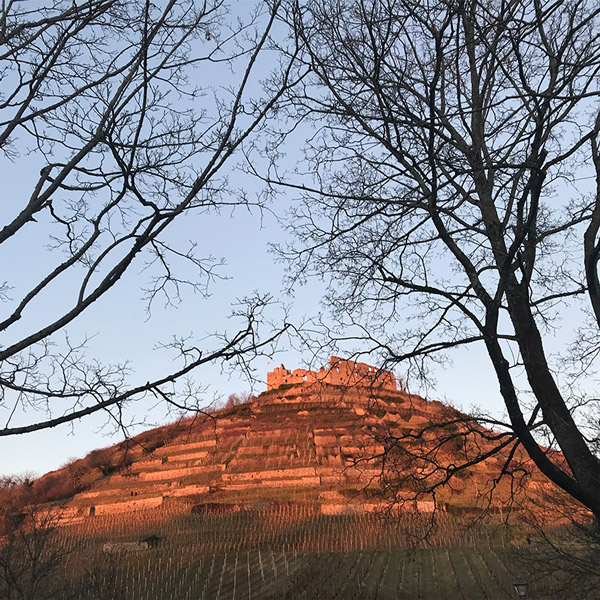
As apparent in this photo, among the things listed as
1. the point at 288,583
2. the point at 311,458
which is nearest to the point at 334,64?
the point at 288,583

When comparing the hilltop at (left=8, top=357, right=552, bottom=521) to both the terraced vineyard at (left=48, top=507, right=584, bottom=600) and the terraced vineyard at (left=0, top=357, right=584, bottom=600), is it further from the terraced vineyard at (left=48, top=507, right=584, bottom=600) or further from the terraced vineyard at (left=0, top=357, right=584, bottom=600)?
the terraced vineyard at (left=48, top=507, right=584, bottom=600)

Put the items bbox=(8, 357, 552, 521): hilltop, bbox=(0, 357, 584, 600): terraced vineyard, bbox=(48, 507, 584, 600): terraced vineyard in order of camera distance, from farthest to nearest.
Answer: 1. bbox=(8, 357, 552, 521): hilltop
2. bbox=(48, 507, 584, 600): terraced vineyard
3. bbox=(0, 357, 584, 600): terraced vineyard

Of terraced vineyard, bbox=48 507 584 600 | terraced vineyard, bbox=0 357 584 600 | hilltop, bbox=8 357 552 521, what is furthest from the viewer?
hilltop, bbox=8 357 552 521

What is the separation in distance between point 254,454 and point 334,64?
2567 inches

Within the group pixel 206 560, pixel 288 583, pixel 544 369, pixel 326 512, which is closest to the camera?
pixel 544 369

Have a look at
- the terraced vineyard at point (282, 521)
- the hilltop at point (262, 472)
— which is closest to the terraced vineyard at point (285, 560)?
the terraced vineyard at point (282, 521)

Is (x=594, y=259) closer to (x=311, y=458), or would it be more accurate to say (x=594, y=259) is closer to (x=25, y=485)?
(x=311, y=458)

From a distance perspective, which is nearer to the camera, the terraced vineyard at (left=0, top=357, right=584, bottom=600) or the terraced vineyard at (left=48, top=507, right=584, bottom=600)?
the terraced vineyard at (left=0, top=357, right=584, bottom=600)

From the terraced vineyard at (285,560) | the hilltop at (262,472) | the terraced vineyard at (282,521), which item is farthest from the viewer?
the hilltop at (262,472)

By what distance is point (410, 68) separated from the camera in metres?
5.64

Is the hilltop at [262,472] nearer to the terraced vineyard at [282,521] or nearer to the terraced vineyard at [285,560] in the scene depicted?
the terraced vineyard at [282,521]

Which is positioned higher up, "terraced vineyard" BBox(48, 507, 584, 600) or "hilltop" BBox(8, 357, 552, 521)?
"hilltop" BBox(8, 357, 552, 521)

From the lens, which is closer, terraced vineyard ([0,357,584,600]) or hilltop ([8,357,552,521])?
terraced vineyard ([0,357,584,600])

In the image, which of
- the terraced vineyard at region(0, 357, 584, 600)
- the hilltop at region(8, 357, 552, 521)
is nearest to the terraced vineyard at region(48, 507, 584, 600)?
the terraced vineyard at region(0, 357, 584, 600)
